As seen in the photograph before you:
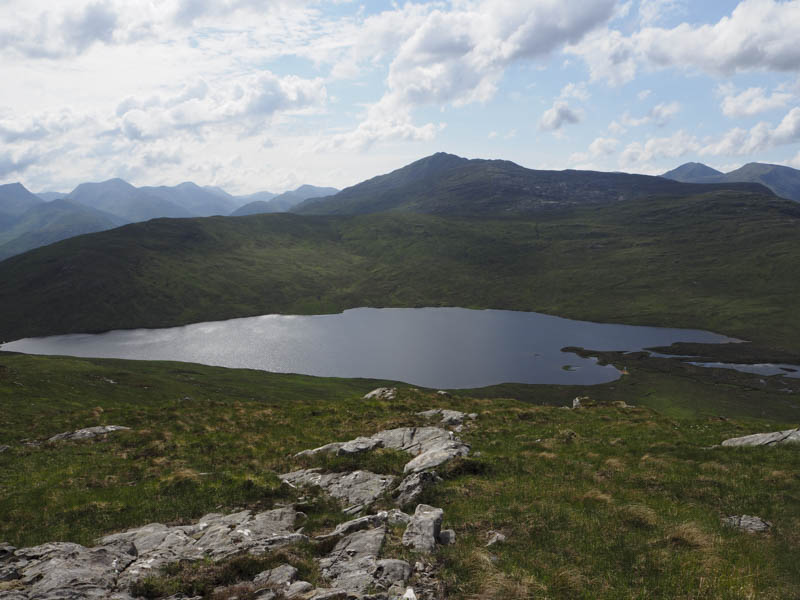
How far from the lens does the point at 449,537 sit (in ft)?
43.4

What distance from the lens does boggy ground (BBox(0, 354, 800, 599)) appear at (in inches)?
434

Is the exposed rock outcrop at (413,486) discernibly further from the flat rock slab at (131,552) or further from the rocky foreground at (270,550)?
the flat rock slab at (131,552)

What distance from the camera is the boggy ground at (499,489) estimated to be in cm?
1102

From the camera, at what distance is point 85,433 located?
30.4 m

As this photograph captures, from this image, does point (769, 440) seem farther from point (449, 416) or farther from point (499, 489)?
point (449, 416)

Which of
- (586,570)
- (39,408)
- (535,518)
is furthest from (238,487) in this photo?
(39,408)

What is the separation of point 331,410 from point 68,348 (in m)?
193

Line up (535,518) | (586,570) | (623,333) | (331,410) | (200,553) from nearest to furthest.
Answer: (586,570)
(200,553)
(535,518)
(331,410)
(623,333)

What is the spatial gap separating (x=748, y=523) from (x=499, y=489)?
844 cm

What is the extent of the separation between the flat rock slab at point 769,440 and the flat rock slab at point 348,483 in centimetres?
1991

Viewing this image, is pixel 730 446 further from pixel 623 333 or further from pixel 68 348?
pixel 68 348

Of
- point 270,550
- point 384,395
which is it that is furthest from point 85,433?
point 270,550

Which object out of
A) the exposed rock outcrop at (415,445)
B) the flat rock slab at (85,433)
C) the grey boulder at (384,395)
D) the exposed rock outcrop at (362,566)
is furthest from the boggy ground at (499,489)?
the grey boulder at (384,395)

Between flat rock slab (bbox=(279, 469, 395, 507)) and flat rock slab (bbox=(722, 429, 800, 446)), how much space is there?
19.9m
